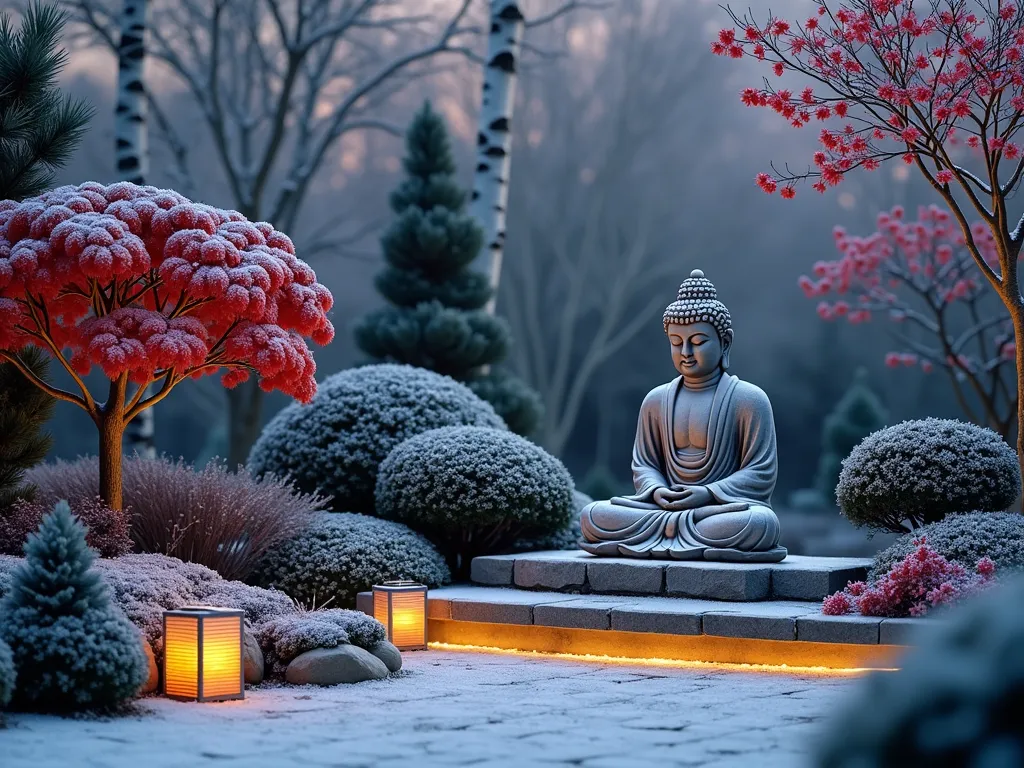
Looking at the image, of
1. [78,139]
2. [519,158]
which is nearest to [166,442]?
[519,158]

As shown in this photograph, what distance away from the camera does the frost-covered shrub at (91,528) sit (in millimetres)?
7695

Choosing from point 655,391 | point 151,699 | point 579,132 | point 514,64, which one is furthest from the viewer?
point 579,132

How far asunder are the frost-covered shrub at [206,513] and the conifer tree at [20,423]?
41 centimetres

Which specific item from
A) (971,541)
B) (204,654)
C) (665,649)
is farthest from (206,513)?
(971,541)

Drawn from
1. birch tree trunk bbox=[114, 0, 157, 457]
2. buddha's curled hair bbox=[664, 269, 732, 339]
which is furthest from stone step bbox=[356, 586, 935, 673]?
birch tree trunk bbox=[114, 0, 157, 457]

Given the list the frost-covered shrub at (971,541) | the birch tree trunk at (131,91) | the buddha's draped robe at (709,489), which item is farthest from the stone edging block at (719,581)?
the birch tree trunk at (131,91)

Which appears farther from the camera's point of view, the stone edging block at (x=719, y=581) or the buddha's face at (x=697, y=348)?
the buddha's face at (x=697, y=348)

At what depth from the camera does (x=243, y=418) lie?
49.2 feet

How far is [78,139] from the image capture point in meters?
8.80

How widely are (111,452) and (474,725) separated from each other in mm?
3817

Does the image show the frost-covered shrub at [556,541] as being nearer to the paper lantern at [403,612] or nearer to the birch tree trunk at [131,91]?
the paper lantern at [403,612]

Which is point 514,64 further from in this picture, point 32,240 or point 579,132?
point 579,132

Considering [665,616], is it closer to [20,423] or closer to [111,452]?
[111,452]

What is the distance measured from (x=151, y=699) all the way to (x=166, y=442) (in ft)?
72.1
